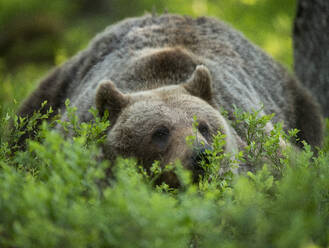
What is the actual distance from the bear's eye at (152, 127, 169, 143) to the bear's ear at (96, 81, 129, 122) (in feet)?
1.68

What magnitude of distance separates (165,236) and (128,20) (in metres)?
4.41

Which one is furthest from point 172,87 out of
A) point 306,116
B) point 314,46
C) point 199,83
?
point 314,46

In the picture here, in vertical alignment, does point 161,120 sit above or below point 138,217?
below

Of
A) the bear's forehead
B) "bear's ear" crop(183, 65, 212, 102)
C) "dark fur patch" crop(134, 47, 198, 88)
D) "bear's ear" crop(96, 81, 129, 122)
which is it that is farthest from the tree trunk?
"bear's ear" crop(96, 81, 129, 122)

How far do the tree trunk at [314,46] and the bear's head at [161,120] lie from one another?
2.74m

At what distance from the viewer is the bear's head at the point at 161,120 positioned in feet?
12.5

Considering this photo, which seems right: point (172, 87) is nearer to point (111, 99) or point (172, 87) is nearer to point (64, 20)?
point (111, 99)

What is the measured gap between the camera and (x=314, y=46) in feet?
22.1

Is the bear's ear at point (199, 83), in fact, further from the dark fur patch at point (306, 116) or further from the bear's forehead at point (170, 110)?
the dark fur patch at point (306, 116)

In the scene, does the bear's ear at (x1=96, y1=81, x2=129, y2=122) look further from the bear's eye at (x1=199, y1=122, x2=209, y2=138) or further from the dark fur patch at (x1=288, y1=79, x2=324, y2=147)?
the dark fur patch at (x1=288, y1=79, x2=324, y2=147)

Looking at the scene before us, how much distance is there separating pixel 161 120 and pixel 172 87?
1.94 ft

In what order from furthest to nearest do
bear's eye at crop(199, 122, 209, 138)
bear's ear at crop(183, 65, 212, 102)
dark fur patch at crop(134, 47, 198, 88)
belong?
dark fur patch at crop(134, 47, 198, 88) < bear's ear at crop(183, 65, 212, 102) < bear's eye at crop(199, 122, 209, 138)

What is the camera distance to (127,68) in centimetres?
506

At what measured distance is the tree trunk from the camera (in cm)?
652
